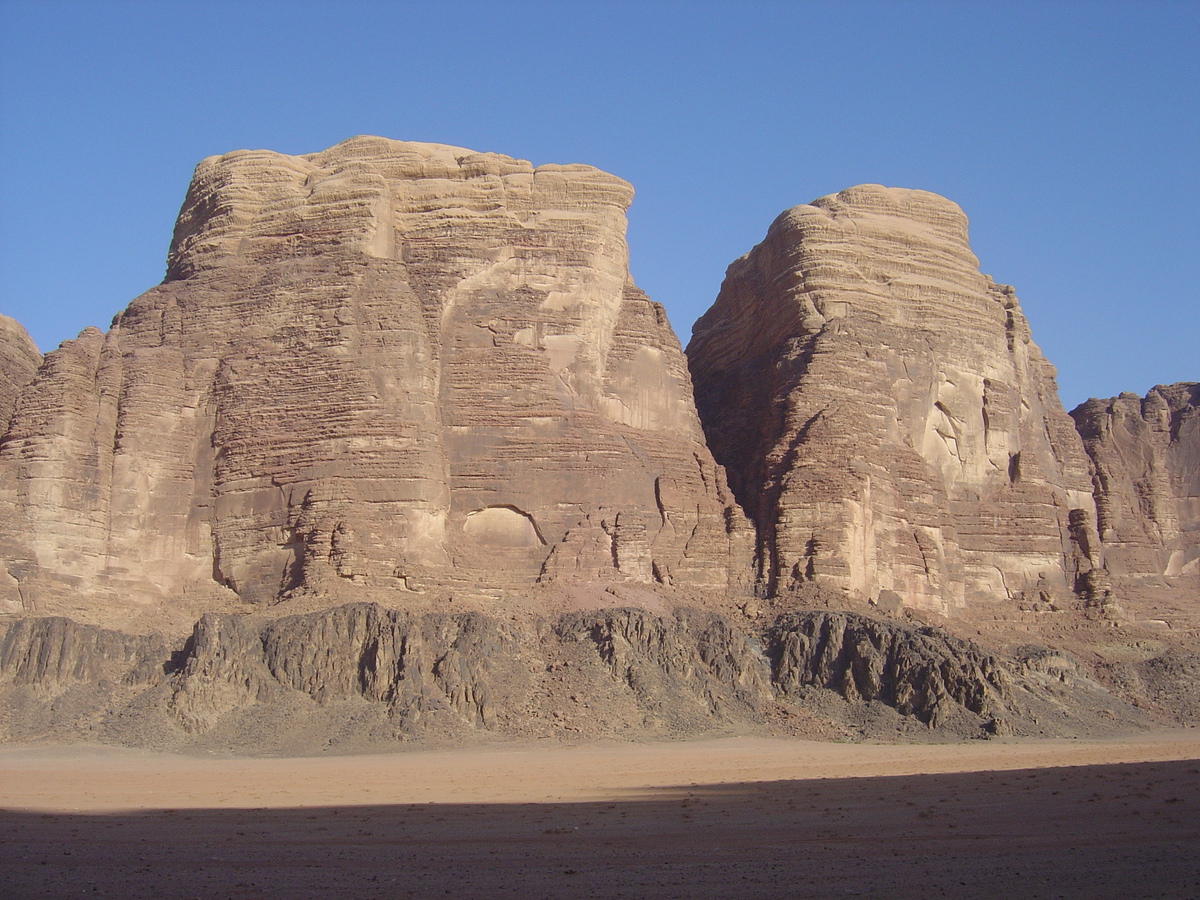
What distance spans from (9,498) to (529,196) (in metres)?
20.2

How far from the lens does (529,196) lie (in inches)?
1962

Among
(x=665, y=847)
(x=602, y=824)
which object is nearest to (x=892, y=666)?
(x=602, y=824)

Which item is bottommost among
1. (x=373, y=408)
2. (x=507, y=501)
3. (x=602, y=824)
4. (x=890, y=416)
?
(x=602, y=824)

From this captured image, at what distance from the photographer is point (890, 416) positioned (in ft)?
170

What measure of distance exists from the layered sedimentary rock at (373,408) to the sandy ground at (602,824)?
9.88 meters

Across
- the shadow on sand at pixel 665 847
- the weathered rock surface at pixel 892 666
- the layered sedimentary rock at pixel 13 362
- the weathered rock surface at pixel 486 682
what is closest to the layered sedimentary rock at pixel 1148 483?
the weathered rock surface at pixel 486 682

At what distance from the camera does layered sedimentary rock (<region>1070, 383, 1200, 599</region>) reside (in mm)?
60562

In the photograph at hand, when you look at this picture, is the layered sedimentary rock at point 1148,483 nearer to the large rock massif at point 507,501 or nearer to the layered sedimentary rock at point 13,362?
the large rock massif at point 507,501

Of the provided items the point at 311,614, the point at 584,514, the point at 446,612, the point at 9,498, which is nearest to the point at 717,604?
the point at 584,514

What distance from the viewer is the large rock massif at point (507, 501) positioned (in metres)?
38.0

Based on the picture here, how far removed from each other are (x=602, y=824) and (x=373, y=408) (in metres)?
23.9

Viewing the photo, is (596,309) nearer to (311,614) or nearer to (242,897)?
(311,614)

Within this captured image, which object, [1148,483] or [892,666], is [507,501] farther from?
[1148,483]

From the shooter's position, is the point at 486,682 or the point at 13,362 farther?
the point at 13,362
